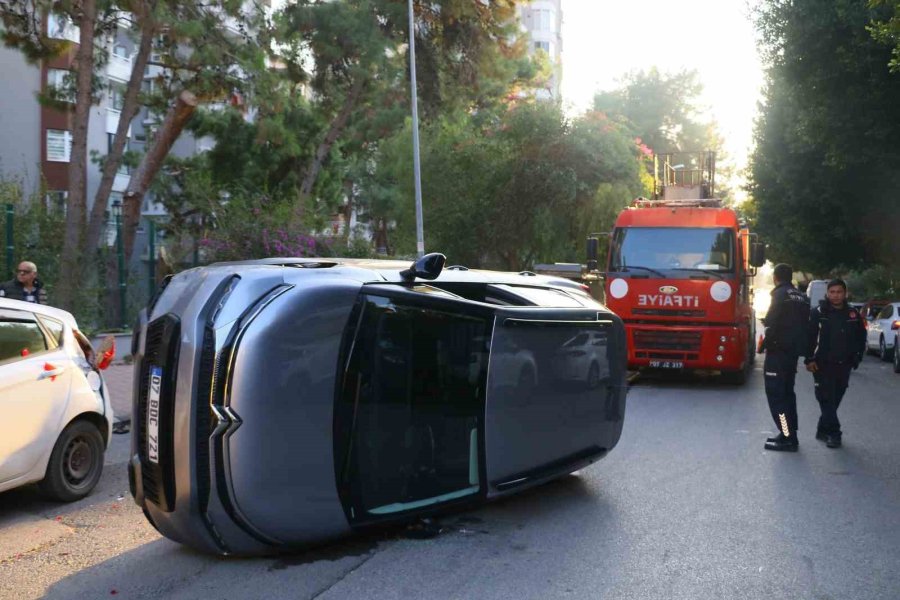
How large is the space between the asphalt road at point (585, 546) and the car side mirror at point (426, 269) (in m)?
1.59

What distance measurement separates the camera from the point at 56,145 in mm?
33875

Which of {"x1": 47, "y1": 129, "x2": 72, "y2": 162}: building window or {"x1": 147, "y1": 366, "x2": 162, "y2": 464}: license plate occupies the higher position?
{"x1": 47, "y1": 129, "x2": 72, "y2": 162}: building window

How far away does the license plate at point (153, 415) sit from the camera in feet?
17.2

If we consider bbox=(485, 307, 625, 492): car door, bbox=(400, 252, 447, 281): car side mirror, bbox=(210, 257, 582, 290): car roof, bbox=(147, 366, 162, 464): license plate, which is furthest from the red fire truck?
bbox=(147, 366, 162, 464): license plate

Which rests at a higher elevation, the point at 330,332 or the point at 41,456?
the point at 330,332

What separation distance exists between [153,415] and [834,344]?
694 centimetres

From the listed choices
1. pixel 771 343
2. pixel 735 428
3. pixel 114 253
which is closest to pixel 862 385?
pixel 735 428

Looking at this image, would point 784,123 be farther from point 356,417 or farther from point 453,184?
point 356,417

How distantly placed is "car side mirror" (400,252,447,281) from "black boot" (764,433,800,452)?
496 cm

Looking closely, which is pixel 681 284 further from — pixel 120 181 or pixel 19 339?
pixel 120 181

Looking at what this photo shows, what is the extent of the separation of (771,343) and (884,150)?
1175cm

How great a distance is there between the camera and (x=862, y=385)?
17031 millimetres

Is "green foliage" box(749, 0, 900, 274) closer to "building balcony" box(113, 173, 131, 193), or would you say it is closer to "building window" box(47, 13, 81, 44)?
"building window" box(47, 13, 81, 44)

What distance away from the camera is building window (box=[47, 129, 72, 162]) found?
1326 inches
